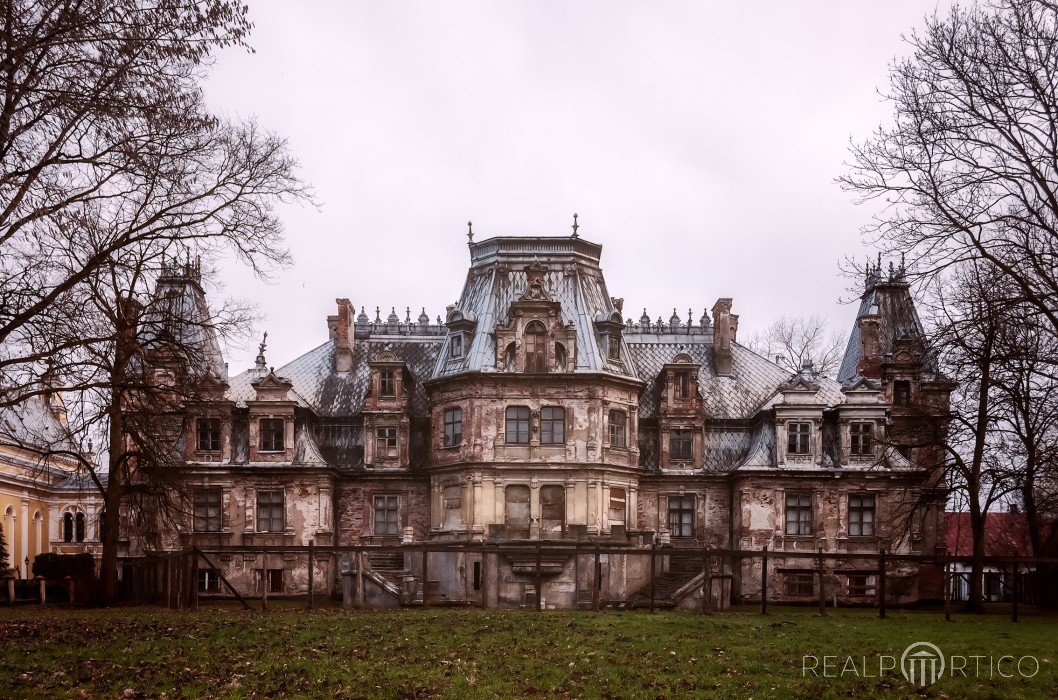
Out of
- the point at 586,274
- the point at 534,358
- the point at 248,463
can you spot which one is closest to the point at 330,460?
the point at 248,463

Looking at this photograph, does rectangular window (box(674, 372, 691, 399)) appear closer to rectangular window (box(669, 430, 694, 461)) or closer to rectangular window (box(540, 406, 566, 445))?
rectangular window (box(669, 430, 694, 461))

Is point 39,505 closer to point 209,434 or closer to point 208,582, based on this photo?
point 209,434

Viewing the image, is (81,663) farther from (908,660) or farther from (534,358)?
(534,358)

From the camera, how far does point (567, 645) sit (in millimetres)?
21078

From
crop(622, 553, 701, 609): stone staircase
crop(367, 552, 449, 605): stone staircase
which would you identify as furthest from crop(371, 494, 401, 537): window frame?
crop(622, 553, 701, 609): stone staircase

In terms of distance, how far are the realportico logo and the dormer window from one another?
97.6 ft

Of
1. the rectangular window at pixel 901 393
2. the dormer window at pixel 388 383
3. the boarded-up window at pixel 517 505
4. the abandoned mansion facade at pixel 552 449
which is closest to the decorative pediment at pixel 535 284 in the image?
the abandoned mansion facade at pixel 552 449

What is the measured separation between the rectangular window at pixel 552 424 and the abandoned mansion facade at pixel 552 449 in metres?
0.09

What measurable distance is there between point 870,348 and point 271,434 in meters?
26.6

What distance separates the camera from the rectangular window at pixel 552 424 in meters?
43.8

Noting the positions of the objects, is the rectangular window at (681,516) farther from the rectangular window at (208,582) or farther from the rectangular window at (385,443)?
the rectangular window at (208,582)

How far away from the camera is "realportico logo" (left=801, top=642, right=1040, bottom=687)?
18266 mm

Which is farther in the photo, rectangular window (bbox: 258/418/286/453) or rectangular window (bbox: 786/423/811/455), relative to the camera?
rectangular window (bbox: 258/418/286/453)

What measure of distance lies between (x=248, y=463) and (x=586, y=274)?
16347mm
